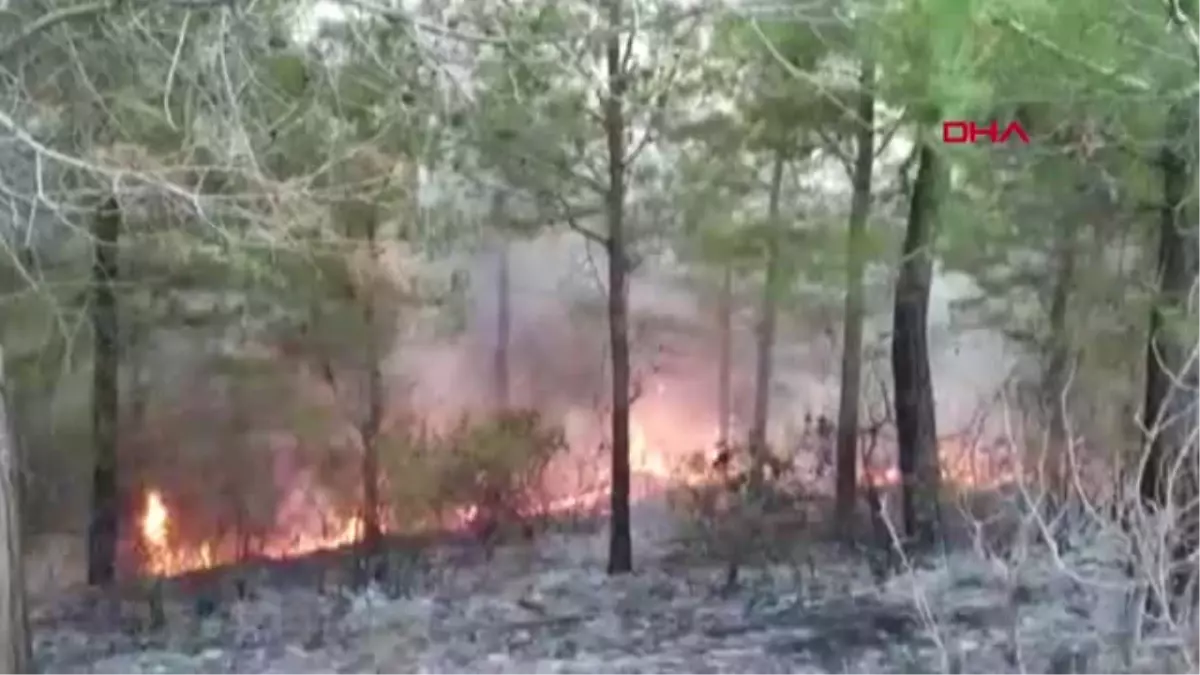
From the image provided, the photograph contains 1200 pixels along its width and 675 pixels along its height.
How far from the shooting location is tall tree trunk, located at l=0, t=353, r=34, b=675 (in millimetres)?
3250

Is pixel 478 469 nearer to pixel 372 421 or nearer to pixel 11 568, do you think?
pixel 372 421

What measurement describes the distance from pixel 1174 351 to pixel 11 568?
2593mm

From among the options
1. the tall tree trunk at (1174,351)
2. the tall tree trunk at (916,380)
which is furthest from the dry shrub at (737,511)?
the tall tree trunk at (1174,351)

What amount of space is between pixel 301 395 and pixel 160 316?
40cm

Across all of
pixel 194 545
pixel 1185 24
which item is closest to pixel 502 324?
pixel 194 545

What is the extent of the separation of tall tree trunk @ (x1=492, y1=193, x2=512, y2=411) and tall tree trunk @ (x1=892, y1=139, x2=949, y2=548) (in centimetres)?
95

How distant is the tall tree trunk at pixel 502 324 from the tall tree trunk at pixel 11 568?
1.13m

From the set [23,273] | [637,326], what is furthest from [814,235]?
[23,273]

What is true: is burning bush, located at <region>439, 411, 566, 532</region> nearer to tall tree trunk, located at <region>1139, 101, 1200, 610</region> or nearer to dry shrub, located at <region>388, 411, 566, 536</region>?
dry shrub, located at <region>388, 411, 566, 536</region>

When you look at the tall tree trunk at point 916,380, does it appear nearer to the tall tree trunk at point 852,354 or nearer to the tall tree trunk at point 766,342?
the tall tree trunk at point 852,354

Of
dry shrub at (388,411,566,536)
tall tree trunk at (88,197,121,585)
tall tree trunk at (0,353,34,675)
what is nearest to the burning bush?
dry shrub at (388,411,566,536)

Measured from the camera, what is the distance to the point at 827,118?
142 inches

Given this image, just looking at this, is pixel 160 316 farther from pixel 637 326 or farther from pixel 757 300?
pixel 757 300

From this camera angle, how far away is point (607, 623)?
3564mm
